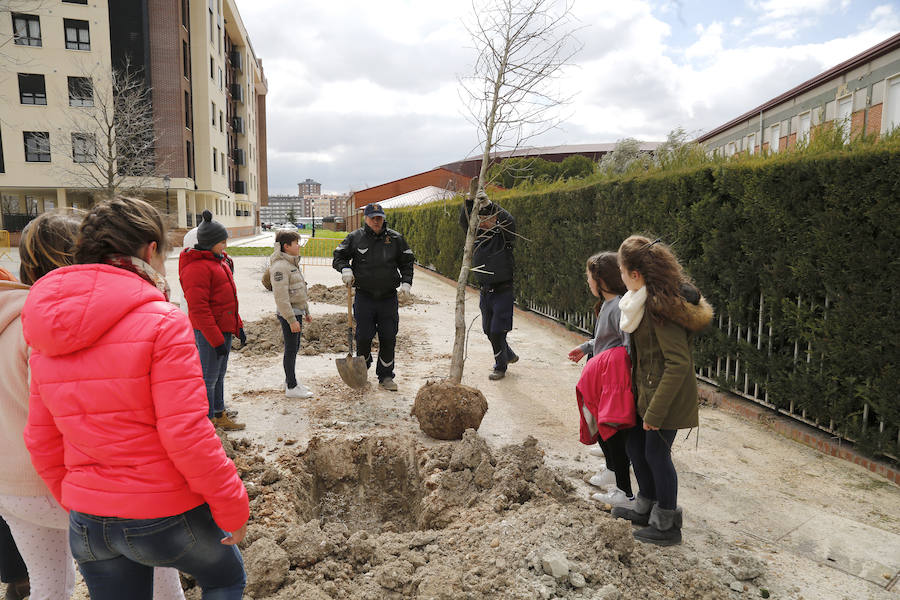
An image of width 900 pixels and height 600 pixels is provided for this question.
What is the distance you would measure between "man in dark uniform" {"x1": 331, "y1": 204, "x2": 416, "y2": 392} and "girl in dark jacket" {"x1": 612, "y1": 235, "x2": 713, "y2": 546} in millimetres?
3242

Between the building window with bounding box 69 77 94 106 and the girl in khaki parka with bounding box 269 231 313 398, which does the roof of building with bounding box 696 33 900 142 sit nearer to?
the girl in khaki parka with bounding box 269 231 313 398

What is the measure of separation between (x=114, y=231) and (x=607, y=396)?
2.74 metres

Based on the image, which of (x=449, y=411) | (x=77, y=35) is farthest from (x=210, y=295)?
(x=77, y=35)

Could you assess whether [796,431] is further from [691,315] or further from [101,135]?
[101,135]

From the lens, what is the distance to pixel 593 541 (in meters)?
2.82

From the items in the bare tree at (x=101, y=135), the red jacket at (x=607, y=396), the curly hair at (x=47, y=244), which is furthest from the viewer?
the bare tree at (x=101, y=135)

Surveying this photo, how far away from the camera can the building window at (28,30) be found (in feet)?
104

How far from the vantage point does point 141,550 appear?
1623mm

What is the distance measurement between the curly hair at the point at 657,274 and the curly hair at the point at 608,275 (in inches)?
31.1

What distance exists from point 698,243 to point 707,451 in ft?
8.77

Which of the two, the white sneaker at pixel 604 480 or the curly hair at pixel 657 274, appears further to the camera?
the white sneaker at pixel 604 480

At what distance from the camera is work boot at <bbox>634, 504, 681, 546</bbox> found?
3186mm

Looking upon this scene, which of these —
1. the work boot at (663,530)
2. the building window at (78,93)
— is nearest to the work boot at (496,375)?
the work boot at (663,530)

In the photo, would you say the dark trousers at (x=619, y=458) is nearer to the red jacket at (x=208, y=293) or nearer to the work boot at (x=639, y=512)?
the work boot at (x=639, y=512)
